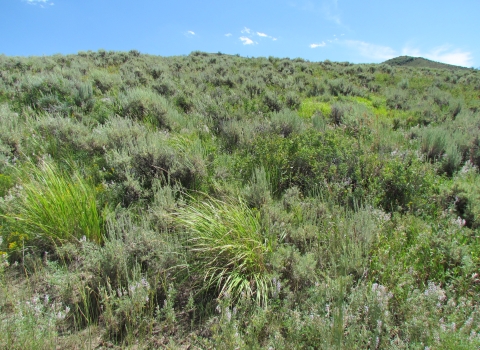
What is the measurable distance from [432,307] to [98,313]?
8.56 feet

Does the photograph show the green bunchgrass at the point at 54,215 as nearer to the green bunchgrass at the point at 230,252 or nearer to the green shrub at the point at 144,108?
the green bunchgrass at the point at 230,252

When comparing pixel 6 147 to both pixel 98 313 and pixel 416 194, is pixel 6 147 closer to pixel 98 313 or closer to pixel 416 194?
pixel 98 313

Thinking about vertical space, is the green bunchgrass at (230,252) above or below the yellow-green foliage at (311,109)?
below

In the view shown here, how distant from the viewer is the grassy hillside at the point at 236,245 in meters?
1.95

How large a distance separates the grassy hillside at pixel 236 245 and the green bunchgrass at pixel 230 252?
0.02 metres

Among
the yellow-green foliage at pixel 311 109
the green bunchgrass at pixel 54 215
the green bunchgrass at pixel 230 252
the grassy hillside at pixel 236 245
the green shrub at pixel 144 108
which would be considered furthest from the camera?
the yellow-green foliage at pixel 311 109

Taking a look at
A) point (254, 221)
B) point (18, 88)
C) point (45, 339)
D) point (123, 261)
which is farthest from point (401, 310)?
point (18, 88)

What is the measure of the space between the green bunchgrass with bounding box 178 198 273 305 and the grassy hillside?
21 mm

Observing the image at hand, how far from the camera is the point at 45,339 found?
1810 millimetres

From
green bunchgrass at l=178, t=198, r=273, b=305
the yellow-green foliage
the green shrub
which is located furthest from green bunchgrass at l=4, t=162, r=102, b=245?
the yellow-green foliage

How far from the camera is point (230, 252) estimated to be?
2514 mm

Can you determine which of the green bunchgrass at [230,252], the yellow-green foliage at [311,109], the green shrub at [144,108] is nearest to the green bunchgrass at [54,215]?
the green bunchgrass at [230,252]

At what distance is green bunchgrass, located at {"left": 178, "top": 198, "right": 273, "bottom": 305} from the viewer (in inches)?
91.5

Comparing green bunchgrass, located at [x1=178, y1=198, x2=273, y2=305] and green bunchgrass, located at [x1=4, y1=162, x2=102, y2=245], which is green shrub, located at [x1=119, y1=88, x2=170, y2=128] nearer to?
green bunchgrass, located at [x1=4, y1=162, x2=102, y2=245]
